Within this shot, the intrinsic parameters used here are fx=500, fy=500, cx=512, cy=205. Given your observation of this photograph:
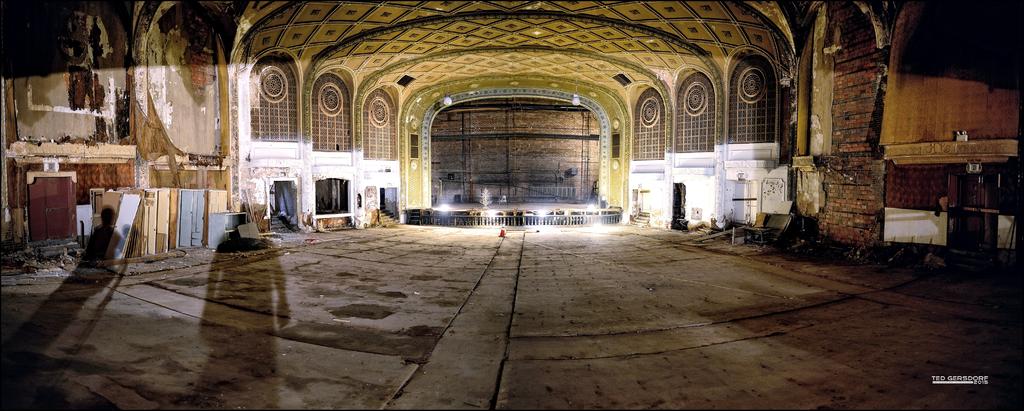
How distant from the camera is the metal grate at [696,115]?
1748 cm

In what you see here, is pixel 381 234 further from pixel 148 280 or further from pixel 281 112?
pixel 148 280

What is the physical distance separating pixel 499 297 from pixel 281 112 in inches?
496

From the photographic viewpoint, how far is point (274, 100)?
54.9 feet

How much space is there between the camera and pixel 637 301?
7652 millimetres

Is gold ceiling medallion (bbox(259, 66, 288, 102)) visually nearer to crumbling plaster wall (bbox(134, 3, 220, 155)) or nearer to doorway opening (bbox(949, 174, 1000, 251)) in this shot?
crumbling plaster wall (bbox(134, 3, 220, 155))

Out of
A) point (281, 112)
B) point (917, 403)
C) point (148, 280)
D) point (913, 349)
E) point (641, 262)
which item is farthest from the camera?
point (281, 112)

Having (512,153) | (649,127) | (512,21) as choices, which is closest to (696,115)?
(649,127)

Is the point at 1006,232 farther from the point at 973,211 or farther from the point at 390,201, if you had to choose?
the point at 390,201

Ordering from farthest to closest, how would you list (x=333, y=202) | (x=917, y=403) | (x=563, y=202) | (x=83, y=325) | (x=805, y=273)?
(x=563, y=202) → (x=333, y=202) → (x=805, y=273) → (x=83, y=325) → (x=917, y=403)

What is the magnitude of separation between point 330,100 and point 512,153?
12.1 meters

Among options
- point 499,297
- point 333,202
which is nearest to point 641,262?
point 499,297

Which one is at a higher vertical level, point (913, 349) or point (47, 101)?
point (47, 101)

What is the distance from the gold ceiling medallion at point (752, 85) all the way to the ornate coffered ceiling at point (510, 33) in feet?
3.01

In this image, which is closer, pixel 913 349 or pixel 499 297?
pixel 913 349
